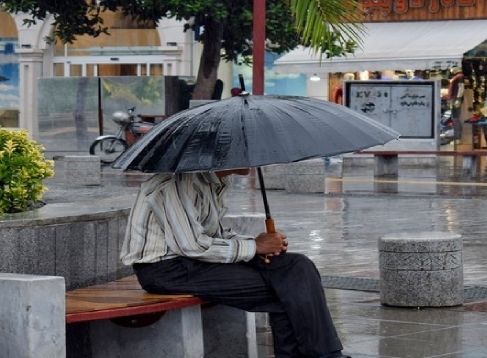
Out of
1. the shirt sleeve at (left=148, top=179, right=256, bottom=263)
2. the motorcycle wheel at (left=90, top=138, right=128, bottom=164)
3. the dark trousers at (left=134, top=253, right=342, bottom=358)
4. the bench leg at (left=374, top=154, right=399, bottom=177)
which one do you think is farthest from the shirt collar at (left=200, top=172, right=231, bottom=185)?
the motorcycle wheel at (left=90, top=138, right=128, bottom=164)

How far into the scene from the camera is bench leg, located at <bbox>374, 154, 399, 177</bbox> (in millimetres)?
24781

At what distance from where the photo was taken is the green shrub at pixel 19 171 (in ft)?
25.8

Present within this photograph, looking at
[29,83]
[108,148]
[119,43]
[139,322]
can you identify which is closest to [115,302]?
[139,322]

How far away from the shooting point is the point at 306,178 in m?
20.3

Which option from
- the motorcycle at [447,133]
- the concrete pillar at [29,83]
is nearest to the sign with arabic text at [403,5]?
the motorcycle at [447,133]

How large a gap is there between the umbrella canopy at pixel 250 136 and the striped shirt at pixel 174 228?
0.18 metres

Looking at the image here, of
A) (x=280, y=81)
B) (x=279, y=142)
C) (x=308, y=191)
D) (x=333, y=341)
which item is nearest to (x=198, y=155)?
(x=279, y=142)

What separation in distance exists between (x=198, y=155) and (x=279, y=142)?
0.41 metres

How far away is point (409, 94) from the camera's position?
27484 millimetres

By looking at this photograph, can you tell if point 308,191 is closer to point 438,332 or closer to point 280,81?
point 438,332

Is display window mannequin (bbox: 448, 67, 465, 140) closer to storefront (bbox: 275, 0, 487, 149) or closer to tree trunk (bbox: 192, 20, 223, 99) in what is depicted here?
storefront (bbox: 275, 0, 487, 149)

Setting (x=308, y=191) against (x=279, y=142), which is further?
(x=308, y=191)

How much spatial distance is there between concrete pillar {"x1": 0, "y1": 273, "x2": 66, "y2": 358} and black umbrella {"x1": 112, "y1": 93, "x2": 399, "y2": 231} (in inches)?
38.9

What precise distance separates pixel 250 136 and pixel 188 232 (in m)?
0.58
